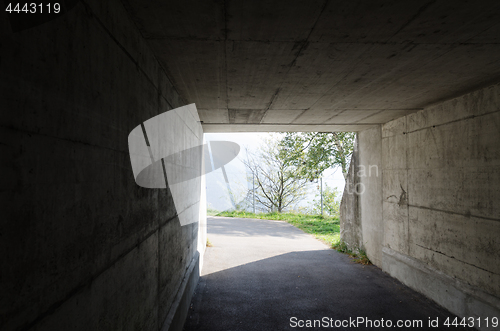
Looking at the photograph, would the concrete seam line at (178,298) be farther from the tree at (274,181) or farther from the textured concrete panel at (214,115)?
the tree at (274,181)

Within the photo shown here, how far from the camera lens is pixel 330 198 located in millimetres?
18250

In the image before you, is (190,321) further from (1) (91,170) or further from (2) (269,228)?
(2) (269,228)

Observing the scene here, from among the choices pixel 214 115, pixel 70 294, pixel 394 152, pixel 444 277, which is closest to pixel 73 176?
pixel 70 294

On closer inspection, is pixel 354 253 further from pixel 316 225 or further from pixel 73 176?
pixel 73 176

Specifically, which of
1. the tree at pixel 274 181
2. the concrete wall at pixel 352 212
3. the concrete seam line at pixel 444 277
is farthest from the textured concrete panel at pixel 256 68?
the tree at pixel 274 181

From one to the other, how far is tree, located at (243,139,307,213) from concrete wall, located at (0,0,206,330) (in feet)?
56.6

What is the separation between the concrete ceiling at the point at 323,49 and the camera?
2.21 m

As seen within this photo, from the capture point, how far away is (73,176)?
4.65 ft

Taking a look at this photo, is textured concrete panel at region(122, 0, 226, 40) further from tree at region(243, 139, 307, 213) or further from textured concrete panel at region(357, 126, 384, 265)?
tree at region(243, 139, 307, 213)

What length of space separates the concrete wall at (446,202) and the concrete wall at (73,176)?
14.3 ft

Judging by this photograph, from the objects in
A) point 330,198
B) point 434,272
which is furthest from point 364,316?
point 330,198

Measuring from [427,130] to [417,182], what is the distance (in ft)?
3.20

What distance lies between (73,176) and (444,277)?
551cm

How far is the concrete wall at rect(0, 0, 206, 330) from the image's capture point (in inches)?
41.6
